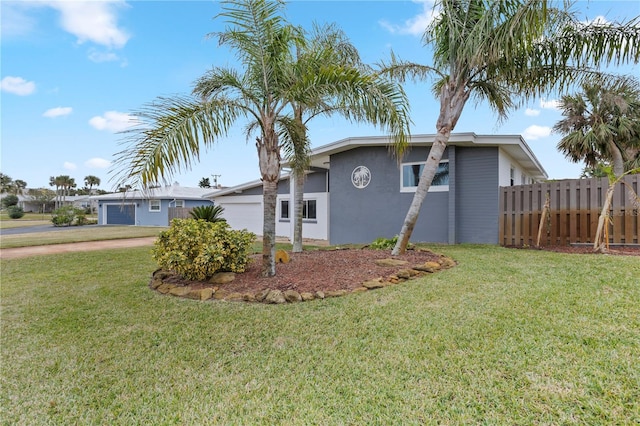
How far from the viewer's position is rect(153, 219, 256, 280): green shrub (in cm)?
569

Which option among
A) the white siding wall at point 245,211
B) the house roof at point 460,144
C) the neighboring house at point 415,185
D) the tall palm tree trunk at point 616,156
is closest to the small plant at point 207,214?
the house roof at point 460,144

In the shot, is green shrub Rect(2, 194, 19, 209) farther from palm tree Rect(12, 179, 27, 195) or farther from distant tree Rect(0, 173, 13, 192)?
palm tree Rect(12, 179, 27, 195)

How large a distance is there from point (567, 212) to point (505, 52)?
5.04 metres

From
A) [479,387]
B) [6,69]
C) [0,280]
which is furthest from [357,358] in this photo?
[6,69]

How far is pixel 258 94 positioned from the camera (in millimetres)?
5691

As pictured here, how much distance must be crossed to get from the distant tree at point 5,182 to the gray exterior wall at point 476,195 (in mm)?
68166

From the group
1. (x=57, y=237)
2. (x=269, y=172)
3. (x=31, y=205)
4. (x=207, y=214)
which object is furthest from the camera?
(x=31, y=205)

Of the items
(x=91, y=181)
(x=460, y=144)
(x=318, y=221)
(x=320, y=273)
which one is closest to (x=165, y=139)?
(x=320, y=273)

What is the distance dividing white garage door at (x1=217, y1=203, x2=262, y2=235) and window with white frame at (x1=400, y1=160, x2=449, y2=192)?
916 centimetres

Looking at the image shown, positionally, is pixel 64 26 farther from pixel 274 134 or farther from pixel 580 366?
Answer: pixel 580 366

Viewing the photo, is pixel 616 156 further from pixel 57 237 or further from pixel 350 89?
pixel 57 237

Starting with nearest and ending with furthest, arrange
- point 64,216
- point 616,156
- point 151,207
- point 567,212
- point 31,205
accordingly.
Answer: point 567,212, point 616,156, point 64,216, point 151,207, point 31,205

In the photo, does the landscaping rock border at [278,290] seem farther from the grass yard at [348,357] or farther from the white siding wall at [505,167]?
the white siding wall at [505,167]

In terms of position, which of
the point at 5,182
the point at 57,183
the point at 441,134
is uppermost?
the point at 5,182
